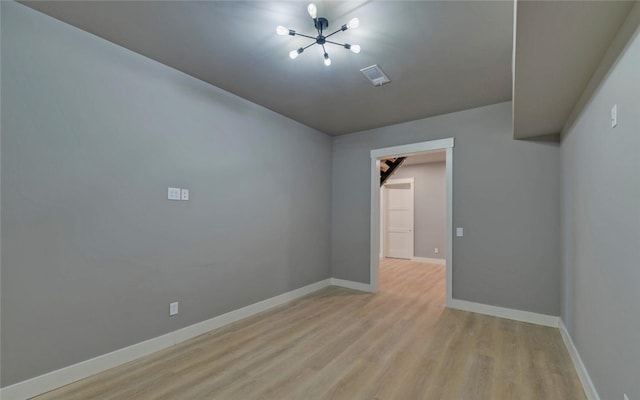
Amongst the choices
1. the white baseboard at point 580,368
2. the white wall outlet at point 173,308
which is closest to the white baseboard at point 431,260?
the white baseboard at point 580,368

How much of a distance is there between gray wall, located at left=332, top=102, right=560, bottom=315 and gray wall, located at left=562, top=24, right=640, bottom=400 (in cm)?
81

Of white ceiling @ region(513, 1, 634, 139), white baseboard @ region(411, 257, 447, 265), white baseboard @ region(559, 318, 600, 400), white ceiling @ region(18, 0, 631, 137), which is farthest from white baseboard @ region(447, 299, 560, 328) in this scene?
white baseboard @ region(411, 257, 447, 265)

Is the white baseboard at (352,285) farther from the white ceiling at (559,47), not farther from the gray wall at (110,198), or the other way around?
the white ceiling at (559,47)

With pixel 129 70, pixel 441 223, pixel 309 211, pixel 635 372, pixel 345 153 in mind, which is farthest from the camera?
pixel 441 223

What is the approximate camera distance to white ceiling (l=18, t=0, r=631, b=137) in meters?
1.65

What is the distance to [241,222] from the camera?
3.51 m

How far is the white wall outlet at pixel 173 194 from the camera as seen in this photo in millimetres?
2803

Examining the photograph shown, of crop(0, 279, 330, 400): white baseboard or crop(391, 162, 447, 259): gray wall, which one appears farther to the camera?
crop(391, 162, 447, 259): gray wall

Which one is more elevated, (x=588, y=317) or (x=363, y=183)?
(x=363, y=183)

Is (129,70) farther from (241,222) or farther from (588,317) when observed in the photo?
(588,317)

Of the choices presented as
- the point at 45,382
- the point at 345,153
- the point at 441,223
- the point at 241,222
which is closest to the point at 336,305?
the point at 241,222

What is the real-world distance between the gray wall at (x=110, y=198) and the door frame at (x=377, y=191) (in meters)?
1.90

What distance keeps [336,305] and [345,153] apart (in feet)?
8.44

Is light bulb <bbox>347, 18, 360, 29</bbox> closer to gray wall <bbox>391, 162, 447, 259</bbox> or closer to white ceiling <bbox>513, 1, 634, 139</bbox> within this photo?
white ceiling <bbox>513, 1, 634, 139</bbox>
